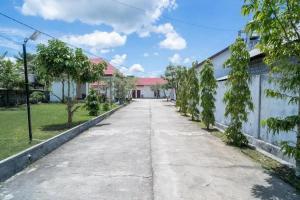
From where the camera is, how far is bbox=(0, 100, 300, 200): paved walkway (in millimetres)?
5391

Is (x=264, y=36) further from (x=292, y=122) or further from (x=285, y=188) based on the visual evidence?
(x=285, y=188)

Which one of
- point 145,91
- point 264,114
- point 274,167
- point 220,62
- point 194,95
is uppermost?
point 220,62

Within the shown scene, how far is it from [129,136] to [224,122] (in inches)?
175

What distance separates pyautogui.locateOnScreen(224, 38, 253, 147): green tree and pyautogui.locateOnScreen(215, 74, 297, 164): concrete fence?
25 centimetres

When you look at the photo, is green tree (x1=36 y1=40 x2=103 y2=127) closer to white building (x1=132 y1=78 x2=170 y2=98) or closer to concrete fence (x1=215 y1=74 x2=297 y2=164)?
concrete fence (x1=215 y1=74 x2=297 y2=164)

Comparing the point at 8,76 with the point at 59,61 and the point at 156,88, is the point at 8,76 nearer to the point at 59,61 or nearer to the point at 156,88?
the point at 59,61

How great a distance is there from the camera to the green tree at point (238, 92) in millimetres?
9562

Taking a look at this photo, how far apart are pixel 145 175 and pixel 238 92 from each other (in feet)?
15.5

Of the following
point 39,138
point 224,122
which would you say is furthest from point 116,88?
point 39,138

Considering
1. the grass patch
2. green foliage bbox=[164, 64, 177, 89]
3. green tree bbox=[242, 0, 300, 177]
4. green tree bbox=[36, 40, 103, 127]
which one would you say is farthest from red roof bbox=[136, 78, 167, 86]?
green tree bbox=[242, 0, 300, 177]

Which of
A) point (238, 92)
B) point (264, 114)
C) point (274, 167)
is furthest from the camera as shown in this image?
point (238, 92)

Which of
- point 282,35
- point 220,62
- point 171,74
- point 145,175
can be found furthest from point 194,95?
point 171,74

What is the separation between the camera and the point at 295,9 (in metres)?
5.36

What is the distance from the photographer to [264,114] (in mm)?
9125
